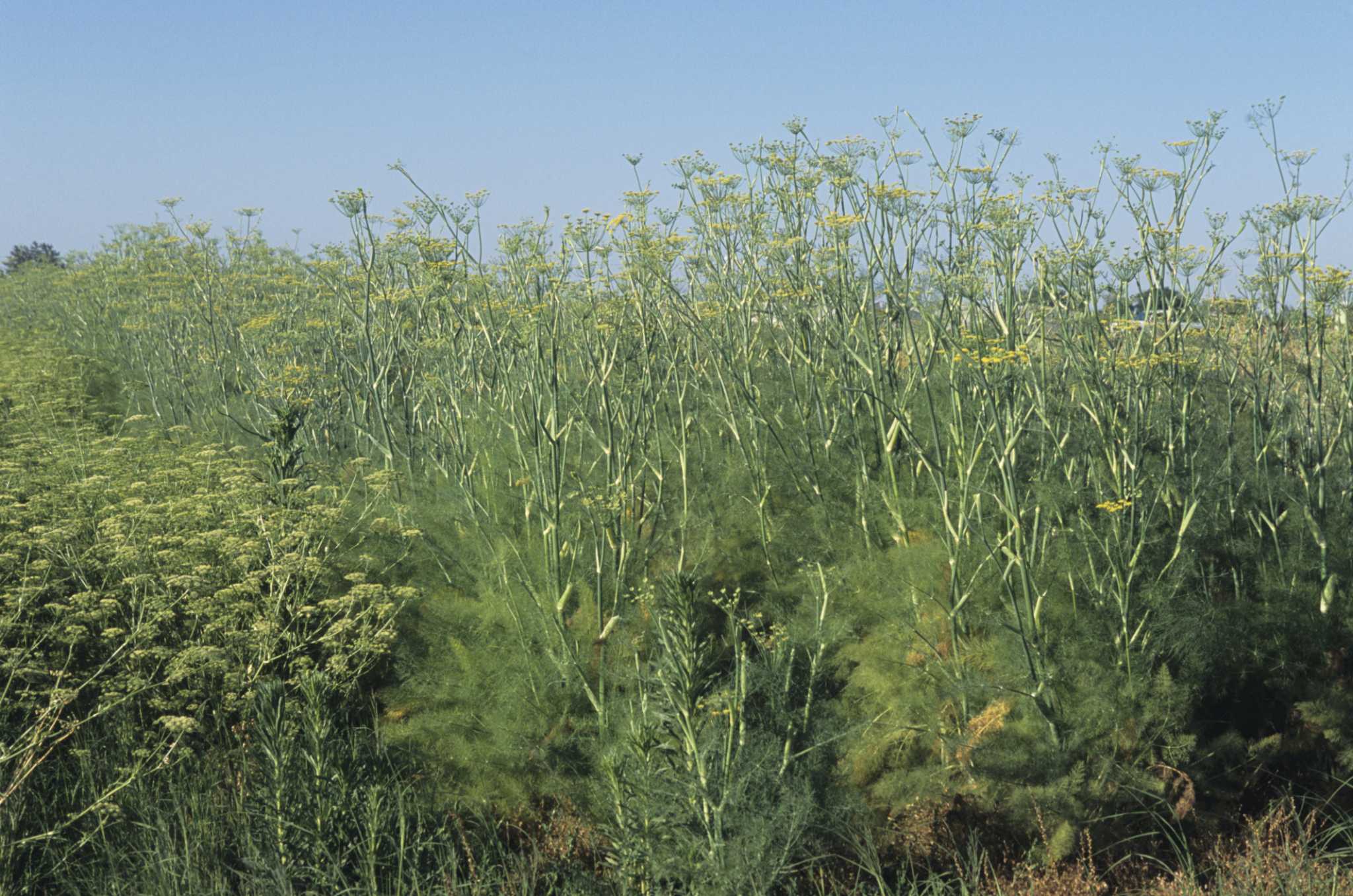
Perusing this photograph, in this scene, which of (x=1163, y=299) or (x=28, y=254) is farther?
(x=28, y=254)

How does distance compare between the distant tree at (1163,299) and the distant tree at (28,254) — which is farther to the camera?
the distant tree at (28,254)

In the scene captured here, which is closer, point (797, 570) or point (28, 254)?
point (797, 570)

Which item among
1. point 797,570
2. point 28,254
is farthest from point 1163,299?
point 28,254

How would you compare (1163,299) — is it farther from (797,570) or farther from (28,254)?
(28,254)

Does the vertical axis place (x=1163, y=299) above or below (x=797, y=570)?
above

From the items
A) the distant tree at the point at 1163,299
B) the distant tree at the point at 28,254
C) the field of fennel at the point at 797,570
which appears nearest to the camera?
the field of fennel at the point at 797,570

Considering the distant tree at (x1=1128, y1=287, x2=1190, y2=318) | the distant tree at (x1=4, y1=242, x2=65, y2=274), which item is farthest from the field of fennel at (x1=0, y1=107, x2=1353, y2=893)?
the distant tree at (x1=4, y1=242, x2=65, y2=274)

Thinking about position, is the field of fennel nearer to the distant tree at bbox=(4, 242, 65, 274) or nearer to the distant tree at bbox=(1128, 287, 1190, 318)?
the distant tree at bbox=(1128, 287, 1190, 318)

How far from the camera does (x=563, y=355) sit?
6.09m

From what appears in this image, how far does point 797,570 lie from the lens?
191 inches

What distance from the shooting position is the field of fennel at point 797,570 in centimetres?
384

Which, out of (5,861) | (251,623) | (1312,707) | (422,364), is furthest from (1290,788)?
(422,364)

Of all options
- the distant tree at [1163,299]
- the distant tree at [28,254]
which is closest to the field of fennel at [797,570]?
the distant tree at [1163,299]

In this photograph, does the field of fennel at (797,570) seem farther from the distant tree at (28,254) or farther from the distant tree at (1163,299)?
the distant tree at (28,254)
